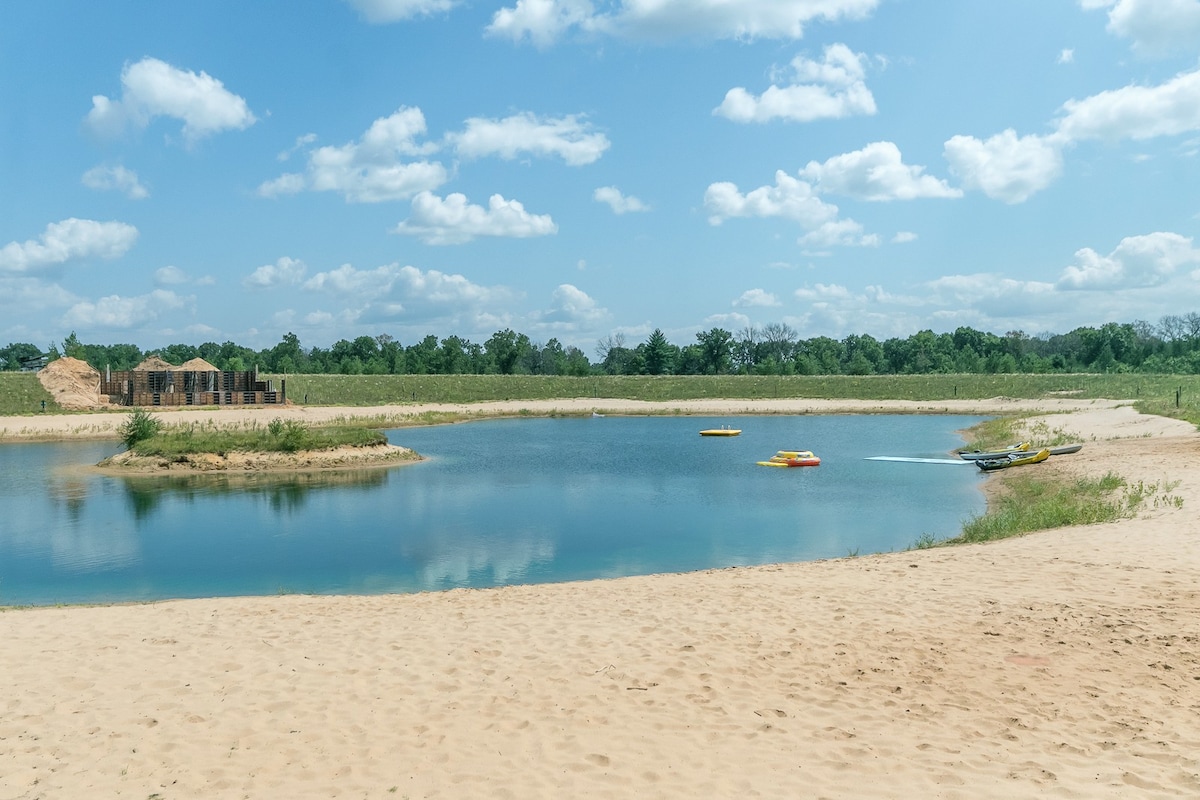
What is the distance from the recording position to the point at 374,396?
71625mm

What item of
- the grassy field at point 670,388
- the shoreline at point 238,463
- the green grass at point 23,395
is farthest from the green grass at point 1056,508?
the green grass at point 23,395

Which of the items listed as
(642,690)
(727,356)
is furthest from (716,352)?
(642,690)

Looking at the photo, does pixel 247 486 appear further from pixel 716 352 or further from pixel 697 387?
pixel 716 352

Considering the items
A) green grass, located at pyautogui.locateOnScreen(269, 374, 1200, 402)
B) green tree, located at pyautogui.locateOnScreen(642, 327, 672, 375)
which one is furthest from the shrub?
green tree, located at pyautogui.locateOnScreen(642, 327, 672, 375)

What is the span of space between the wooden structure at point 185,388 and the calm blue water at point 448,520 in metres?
22.1

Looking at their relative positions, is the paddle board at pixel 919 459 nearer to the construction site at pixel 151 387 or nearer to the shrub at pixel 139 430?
the shrub at pixel 139 430

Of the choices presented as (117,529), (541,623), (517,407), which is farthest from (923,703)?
(517,407)

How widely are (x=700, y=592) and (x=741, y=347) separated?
11326 centimetres

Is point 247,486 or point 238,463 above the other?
point 238,463

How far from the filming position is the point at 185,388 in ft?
190

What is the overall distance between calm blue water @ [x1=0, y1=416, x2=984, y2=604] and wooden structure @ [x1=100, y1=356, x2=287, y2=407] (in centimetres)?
2205

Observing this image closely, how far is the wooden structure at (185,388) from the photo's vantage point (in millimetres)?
56562

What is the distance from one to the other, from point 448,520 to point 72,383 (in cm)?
4959

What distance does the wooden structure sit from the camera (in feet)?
186
